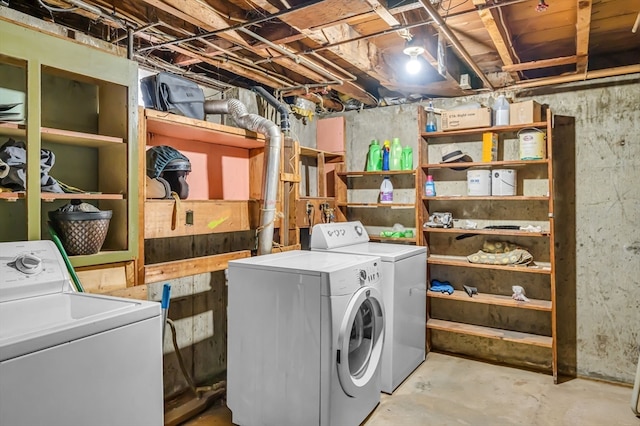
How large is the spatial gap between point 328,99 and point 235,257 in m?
1.90

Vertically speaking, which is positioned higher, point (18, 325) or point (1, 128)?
point (1, 128)

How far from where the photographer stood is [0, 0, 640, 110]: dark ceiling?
2.20m

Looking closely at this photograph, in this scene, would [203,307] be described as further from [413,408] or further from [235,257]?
[413,408]

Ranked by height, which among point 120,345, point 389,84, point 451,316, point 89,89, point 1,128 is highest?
point 389,84

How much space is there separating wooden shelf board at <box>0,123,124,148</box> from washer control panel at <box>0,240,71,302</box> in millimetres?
475

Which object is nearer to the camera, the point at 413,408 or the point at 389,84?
the point at 413,408

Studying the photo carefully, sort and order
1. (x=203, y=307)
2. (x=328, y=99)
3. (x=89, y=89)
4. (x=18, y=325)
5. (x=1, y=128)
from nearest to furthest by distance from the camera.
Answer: (x=18, y=325)
(x=1, y=128)
(x=89, y=89)
(x=203, y=307)
(x=328, y=99)

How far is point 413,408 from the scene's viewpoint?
274cm

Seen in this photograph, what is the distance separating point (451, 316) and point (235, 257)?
2042 millimetres

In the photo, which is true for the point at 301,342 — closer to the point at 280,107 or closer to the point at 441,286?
the point at 441,286

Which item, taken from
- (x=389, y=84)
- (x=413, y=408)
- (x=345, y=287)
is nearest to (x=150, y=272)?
(x=345, y=287)

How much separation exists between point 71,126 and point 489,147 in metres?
2.90

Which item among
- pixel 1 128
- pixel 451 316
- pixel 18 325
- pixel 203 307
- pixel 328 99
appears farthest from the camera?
pixel 328 99

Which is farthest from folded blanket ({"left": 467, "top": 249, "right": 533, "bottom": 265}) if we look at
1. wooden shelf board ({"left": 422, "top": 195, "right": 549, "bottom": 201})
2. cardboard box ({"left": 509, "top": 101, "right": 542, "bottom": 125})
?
cardboard box ({"left": 509, "top": 101, "right": 542, "bottom": 125})
